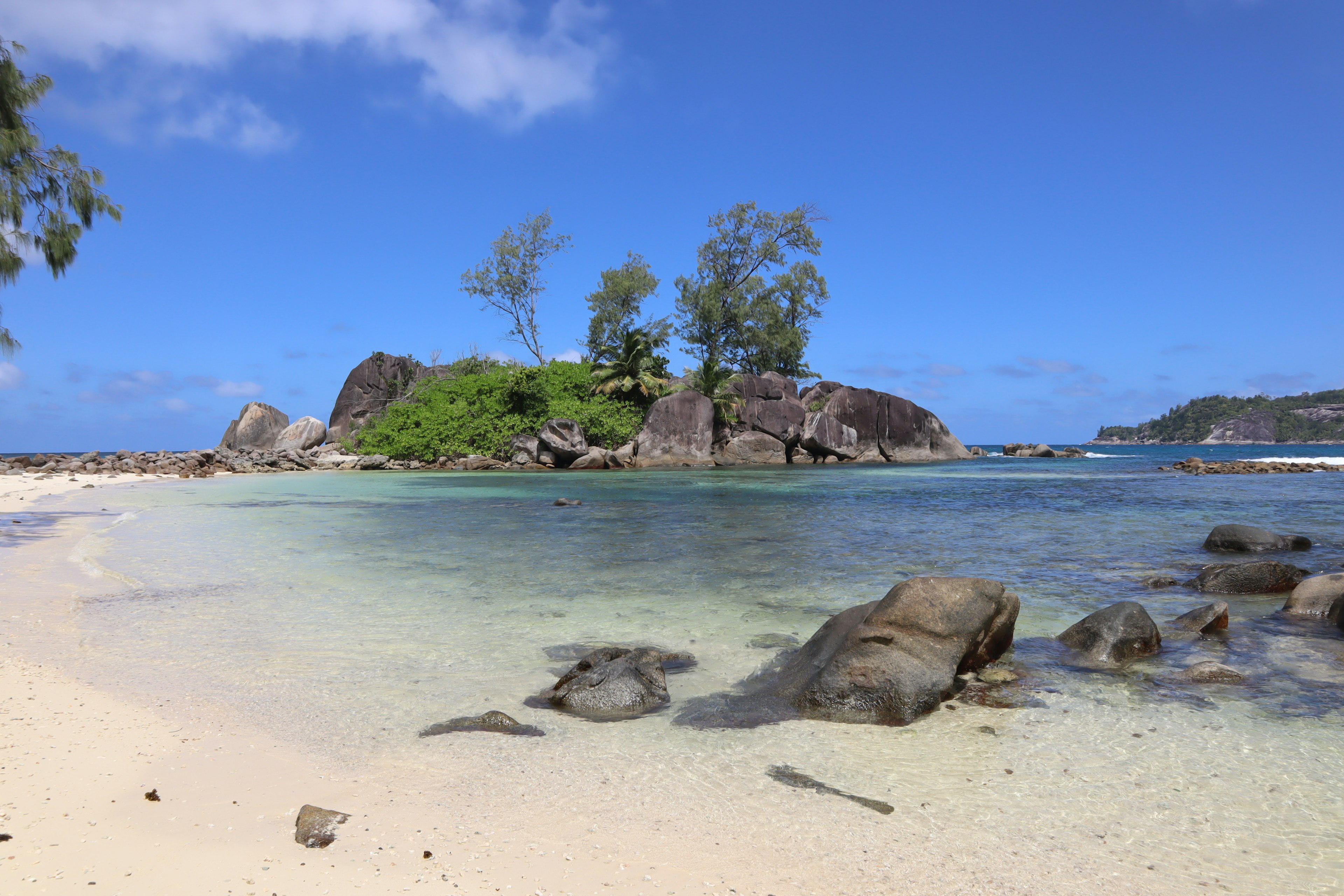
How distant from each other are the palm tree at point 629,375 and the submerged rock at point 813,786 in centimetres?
3180

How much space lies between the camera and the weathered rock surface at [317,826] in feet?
8.27

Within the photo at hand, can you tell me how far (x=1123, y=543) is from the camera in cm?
1025

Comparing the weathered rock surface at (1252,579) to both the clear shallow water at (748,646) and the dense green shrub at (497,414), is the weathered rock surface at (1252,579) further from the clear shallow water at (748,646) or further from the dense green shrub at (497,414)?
the dense green shrub at (497,414)

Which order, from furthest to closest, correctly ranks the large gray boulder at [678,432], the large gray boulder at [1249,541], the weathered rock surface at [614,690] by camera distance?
the large gray boulder at [678,432] → the large gray boulder at [1249,541] → the weathered rock surface at [614,690]

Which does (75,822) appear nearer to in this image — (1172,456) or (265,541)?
(265,541)

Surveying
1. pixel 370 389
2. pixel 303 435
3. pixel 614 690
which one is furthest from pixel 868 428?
pixel 614 690

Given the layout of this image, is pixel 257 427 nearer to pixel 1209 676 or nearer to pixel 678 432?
pixel 678 432

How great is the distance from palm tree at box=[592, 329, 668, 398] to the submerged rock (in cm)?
3180

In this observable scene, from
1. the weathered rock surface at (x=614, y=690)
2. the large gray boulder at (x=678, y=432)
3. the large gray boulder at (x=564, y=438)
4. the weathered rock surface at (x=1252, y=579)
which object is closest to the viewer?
the weathered rock surface at (x=614, y=690)

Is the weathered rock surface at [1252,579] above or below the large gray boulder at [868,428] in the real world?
below

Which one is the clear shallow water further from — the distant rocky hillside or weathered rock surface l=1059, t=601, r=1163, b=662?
the distant rocky hillside

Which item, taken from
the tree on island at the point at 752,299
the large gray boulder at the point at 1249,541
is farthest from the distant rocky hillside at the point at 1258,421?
the large gray boulder at the point at 1249,541

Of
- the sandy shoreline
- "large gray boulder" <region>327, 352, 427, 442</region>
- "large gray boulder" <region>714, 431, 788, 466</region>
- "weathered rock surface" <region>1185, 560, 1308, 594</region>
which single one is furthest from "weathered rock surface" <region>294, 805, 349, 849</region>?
"large gray boulder" <region>327, 352, 427, 442</region>

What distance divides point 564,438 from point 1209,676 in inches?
1090
